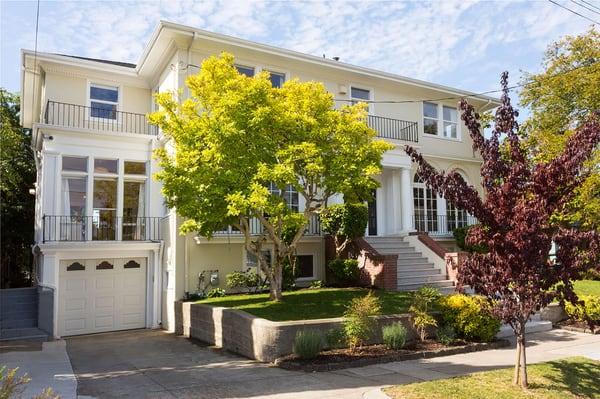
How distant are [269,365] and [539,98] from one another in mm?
15934

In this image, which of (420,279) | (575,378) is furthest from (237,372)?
(420,279)

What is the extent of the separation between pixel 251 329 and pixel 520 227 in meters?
5.55

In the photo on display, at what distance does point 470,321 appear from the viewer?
1054cm

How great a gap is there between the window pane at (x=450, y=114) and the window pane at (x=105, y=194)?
13763 mm

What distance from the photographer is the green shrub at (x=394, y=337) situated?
9727 millimetres

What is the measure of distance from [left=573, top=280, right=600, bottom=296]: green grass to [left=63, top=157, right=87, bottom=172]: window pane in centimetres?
1577

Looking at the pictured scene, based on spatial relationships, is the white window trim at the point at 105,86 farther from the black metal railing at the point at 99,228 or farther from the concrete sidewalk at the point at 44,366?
the concrete sidewalk at the point at 44,366

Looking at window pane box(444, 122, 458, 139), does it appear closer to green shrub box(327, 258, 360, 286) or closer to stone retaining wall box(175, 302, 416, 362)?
green shrub box(327, 258, 360, 286)

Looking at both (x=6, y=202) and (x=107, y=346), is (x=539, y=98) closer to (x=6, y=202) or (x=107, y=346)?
(x=107, y=346)

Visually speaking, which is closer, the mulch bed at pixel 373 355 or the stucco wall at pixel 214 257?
the mulch bed at pixel 373 355

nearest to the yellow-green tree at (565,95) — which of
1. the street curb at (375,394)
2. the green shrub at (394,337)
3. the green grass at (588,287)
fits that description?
the green grass at (588,287)

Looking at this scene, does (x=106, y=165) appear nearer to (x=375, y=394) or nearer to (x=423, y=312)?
(x=423, y=312)

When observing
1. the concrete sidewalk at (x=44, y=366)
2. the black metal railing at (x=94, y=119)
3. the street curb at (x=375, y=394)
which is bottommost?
the concrete sidewalk at (x=44, y=366)

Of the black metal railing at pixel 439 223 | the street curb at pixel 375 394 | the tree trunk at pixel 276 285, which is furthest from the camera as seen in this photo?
the black metal railing at pixel 439 223
